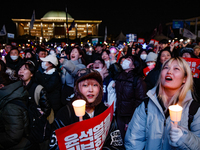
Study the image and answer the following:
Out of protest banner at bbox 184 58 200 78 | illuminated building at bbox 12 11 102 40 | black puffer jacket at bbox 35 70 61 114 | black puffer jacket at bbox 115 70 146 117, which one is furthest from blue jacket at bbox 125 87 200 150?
illuminated building at bbox 12 11 102 40

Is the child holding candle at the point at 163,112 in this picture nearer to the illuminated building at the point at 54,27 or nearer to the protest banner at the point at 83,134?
the protest banner at the point at 83,134

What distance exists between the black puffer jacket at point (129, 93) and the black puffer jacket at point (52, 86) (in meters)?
1.46

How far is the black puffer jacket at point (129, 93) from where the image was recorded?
126 inches

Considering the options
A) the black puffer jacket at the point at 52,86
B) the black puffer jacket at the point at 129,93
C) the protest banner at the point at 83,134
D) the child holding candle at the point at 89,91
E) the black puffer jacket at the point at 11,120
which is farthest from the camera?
the black puffer jacket at the point at 52,86

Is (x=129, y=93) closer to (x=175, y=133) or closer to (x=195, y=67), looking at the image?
(x=175, y=133)

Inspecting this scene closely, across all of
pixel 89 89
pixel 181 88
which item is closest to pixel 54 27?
pixel 89 89

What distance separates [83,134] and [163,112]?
84 cm

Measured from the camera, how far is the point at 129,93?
3225 mm

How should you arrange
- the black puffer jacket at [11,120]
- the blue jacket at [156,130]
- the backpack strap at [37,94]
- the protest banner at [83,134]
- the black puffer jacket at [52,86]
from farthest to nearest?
the black puffer jacket at [52,86], the backpack strap at [37,94], the black puffer jacket at [11,120], the blue jacket at [156,130], the protest banner at [83,134]

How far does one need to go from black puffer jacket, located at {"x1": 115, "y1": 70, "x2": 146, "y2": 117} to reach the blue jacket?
141cm

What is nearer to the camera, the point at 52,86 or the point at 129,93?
the point at 129,93

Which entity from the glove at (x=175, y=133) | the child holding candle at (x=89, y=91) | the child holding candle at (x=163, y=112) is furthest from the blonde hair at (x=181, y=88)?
the child holding candle at (x=89, y=91)

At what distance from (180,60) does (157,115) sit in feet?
2.07

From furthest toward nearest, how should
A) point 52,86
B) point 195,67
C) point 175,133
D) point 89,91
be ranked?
1. point 195,67
2. point 52,86
3. point 89,91
4. point 175,133
